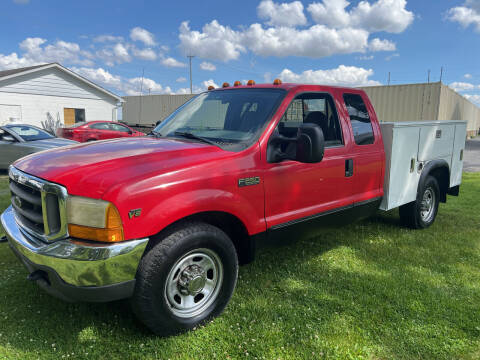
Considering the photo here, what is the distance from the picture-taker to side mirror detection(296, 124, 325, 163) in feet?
9.45

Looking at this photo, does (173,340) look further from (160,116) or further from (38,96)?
(160,116)

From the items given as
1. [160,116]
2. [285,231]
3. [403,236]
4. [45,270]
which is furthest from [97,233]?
[160,116]

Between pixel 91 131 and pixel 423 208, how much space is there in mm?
13363

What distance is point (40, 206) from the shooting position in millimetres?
2539

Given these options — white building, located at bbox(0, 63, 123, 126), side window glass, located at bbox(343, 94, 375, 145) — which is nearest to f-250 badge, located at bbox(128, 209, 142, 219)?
side window glass, located at bbox(343, 94, 375, 145)

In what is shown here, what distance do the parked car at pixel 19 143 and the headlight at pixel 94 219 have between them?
7.52 metres

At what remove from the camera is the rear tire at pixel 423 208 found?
16.9ft

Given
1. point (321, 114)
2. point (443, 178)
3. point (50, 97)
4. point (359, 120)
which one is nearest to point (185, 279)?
point (321, 114)

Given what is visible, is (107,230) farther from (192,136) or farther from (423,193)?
(423,193)

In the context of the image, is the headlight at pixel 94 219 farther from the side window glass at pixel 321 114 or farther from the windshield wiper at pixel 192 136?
the side window glass at pixel 321 114

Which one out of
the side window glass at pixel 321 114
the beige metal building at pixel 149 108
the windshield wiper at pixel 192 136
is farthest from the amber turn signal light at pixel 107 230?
the beige metal building at pixel 149 108

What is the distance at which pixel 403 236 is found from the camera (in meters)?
5.10

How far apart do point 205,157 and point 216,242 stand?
0.64 metres

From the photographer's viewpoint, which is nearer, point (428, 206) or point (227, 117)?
point (227, 117)
